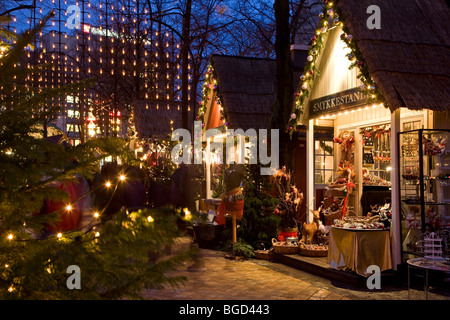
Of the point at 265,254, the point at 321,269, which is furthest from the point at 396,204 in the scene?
the point at 265,254

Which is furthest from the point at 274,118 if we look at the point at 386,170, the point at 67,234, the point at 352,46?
the point at 67,234

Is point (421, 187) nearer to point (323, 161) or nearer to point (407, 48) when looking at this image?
point (407, 48)

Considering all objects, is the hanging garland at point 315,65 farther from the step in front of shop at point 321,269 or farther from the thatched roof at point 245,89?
the step in front of shop at point 321,269

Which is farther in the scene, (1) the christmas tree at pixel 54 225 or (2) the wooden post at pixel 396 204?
(2) the wooden post at pixel 396 204

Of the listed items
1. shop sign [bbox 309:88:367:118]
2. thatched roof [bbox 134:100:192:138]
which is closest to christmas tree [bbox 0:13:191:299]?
shop sign [bbox 309:88:367:118]

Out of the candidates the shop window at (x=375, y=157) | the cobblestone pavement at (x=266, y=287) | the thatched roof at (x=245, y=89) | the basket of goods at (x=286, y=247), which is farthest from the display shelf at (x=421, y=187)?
the thatched roof at (x=245, y=89)

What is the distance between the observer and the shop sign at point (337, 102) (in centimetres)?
922

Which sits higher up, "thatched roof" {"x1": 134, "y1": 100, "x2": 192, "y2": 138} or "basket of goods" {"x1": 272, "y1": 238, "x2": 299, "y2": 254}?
"thatched roof" {"x1": 134, "y1": 100, "x2": 192, "y2": 138}

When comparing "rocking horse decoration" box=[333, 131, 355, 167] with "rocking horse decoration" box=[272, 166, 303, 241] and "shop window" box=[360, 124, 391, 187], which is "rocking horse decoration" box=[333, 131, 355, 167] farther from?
"rocking horse decoration" box=[272, 166, 303, 241]

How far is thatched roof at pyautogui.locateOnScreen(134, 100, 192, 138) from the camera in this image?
2679 cm

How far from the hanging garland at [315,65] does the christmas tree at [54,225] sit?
690 centimetres

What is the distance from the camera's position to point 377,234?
7961mm

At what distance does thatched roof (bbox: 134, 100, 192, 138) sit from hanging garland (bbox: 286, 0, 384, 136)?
53.3 ft

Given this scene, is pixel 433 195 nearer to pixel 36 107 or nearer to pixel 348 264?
pixel 348 264
